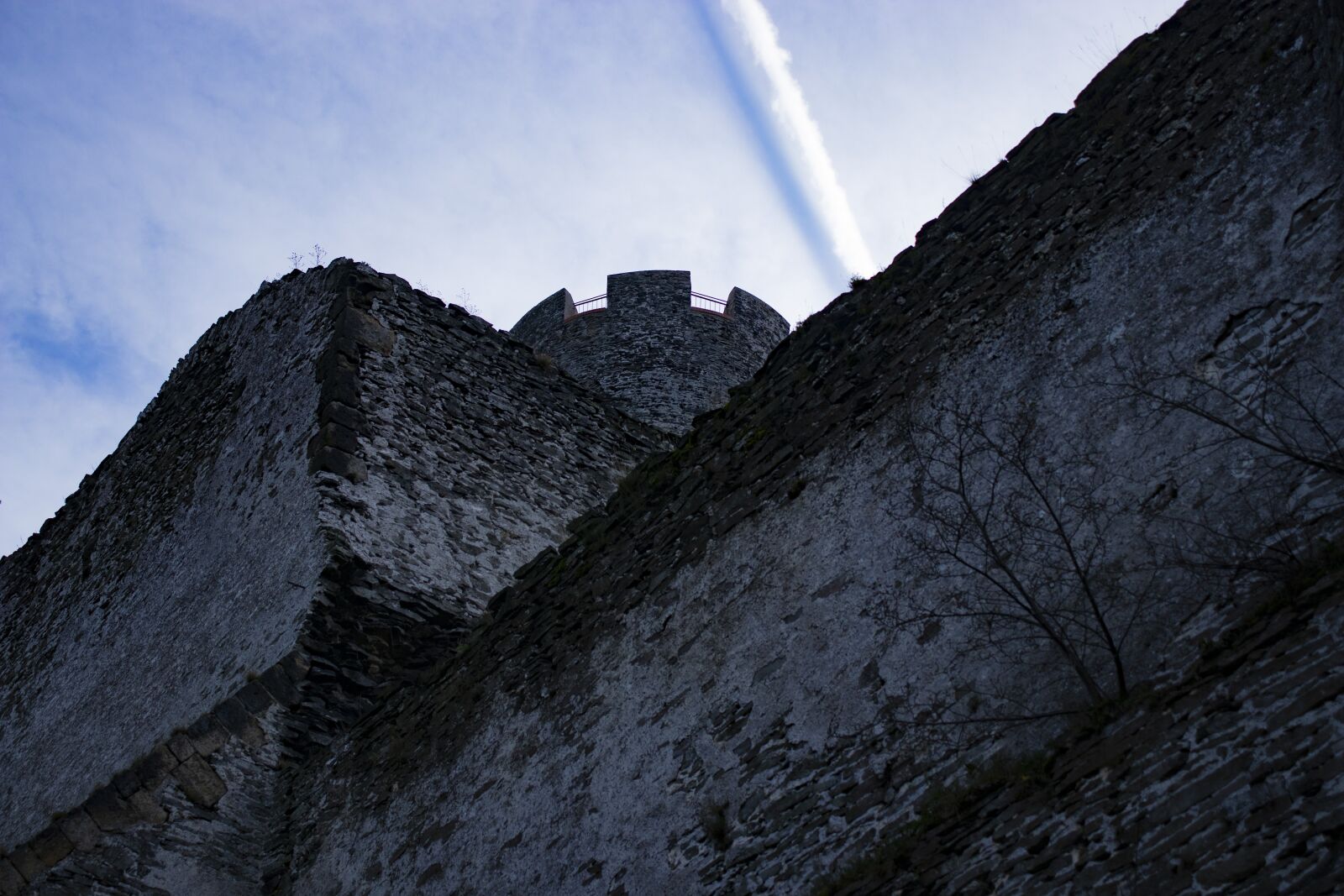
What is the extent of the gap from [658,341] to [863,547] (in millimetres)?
11632

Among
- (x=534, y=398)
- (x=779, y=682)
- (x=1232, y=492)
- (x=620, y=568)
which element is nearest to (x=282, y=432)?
(x=534, y=398)

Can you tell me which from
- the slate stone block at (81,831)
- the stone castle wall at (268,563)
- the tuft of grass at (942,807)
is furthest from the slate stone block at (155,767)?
the tuft of grass at (942,807)

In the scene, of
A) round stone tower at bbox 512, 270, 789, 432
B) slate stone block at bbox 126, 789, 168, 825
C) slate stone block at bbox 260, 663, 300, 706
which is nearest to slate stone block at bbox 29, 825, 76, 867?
slate stone block at bbox 126, 789, 168, 825

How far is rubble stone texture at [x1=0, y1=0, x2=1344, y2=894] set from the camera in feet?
11.0

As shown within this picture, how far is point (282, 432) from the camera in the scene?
8.95 meters

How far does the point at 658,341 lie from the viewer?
16406 mm

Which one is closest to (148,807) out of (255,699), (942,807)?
(255,699)

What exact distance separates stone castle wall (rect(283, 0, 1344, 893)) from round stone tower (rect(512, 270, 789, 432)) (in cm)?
899

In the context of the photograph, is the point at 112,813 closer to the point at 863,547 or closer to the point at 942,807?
the point at 863,547

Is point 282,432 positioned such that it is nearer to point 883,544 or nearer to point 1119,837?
point 883,544

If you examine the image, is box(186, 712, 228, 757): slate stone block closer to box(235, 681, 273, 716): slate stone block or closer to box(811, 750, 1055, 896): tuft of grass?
box(235, 681, 273, 716): slate stone block

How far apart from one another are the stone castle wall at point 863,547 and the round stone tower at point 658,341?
8.99 m

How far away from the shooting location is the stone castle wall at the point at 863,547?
13.2ft

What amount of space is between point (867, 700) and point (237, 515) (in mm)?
5674
